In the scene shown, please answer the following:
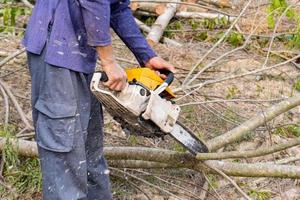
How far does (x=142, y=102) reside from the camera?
2432mm

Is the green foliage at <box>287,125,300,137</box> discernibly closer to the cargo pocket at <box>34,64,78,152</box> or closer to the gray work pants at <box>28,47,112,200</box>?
the gray work pants at <box>28,47,112,200</box>

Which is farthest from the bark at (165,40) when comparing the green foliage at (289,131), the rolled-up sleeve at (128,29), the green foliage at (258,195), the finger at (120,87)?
the finger at (120,87)

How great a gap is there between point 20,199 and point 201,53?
2629mm

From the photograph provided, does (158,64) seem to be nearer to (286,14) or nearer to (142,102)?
(142,102)

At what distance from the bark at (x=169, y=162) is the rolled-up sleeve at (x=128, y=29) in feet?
1.84

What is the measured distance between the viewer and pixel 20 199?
3188 millimetres

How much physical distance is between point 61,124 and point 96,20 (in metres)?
0.53

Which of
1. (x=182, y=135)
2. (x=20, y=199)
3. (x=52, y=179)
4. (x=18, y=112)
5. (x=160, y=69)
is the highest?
(x=160, y=69)

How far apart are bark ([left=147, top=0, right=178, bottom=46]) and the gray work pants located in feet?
8.50

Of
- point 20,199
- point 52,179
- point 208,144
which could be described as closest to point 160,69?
point 208,144

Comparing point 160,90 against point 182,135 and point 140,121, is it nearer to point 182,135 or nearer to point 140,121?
point 140,121

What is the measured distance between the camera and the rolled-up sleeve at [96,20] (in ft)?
7.41

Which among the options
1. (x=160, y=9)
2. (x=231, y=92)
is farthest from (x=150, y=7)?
(x=231, y=92)

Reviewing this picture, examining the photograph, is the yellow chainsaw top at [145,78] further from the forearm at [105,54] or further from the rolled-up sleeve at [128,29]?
the rolled-up sleeve at [128,29]
